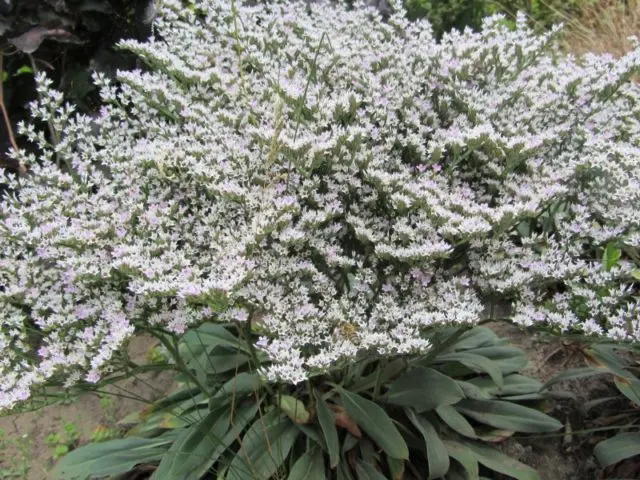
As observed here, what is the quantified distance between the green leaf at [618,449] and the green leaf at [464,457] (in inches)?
20.0

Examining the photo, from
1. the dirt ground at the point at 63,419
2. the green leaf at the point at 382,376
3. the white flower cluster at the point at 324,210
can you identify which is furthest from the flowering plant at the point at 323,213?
the dirt ground at the point at 63,419

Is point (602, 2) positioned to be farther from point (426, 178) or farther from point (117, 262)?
point (117, 262)

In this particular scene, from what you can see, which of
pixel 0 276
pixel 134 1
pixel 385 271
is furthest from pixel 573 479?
pixel 134 1

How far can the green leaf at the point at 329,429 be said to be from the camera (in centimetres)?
240

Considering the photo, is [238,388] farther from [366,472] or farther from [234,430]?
[366,472]

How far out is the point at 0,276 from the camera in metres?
2.47

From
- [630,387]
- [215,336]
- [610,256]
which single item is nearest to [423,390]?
[630,387]

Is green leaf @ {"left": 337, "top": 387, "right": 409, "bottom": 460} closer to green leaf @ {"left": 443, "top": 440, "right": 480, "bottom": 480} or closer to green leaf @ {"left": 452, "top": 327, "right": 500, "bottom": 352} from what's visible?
green leaf @ {"left": 443, "top": 440, "right": 480, "bottom": 480}

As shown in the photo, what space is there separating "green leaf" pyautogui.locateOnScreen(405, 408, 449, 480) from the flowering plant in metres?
0.40

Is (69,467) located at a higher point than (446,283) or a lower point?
lower

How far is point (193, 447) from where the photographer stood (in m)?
2.60

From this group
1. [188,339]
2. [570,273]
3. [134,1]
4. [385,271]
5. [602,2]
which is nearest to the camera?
[570,273]

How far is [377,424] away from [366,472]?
23cm

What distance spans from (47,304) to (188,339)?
861 mm
